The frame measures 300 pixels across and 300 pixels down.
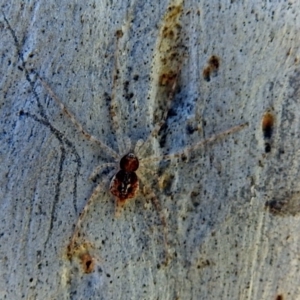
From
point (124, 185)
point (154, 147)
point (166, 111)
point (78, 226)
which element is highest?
point (166, 111)

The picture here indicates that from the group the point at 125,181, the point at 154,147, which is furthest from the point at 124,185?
the point at 154,147

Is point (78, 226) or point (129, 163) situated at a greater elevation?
point (129, 163)

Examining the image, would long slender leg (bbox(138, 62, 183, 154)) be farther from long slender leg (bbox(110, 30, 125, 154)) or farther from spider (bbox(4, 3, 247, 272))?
long slender leg (bbox(110, 30, 125, 154))

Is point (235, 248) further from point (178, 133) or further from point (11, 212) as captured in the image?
point (11, 212)

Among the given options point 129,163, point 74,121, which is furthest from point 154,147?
point 74,121

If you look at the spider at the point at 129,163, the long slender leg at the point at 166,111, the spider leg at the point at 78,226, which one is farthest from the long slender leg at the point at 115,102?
the spider leg at the point at 78,226

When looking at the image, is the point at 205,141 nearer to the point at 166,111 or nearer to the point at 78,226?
the point at 166,111

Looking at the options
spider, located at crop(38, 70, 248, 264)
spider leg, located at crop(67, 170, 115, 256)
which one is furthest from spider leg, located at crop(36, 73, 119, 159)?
spider leg, located at crop(67, 170, 115, 256)

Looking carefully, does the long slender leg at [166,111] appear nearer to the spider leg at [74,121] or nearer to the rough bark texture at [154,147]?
the rough bark texture at [154,147]
